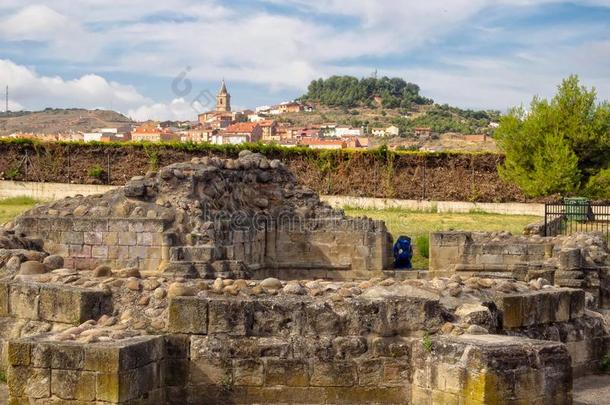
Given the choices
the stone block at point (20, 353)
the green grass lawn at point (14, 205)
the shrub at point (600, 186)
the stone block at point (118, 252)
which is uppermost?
the shrub at point (600, 186)

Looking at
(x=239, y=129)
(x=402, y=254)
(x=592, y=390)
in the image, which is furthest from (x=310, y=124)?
(x=592, y=390)

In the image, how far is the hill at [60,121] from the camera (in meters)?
117

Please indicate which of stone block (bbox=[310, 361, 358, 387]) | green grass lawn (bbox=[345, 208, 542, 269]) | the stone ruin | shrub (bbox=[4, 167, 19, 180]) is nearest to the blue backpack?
green grass lawn (bbox=[345, 208, 542, 269])

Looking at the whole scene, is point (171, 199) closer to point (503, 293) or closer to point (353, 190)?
point (503, 293)

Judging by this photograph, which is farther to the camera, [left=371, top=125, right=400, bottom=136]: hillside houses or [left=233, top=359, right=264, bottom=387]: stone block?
[left=371, top=125, right=400, bottom=136]: hillside houses

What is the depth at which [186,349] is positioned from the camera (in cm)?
839

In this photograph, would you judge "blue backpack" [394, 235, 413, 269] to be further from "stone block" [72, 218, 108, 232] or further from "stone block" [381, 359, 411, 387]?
"stone block" [381, 359, 411, 387]

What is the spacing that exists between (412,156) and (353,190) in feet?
10.9

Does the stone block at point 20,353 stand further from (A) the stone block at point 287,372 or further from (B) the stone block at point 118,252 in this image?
(B) the stone block at point 118,252

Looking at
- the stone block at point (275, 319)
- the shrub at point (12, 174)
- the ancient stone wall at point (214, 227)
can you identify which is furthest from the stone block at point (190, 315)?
the shrub at point (12, 174)

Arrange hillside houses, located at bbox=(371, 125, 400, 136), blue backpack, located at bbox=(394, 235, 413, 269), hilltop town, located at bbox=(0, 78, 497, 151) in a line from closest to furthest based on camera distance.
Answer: blue backpack, located at bbox=(394, 235, 413, 269) → hilltop town, located at bbox=(0, 78, 497, 151) → hillside houses, located at bbox=(371, 125, 400, 136)

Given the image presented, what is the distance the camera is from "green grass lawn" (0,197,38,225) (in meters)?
30.1

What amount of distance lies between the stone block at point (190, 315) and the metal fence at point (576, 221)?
15.8m

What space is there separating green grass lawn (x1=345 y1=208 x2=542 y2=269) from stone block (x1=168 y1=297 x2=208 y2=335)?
15720mm
